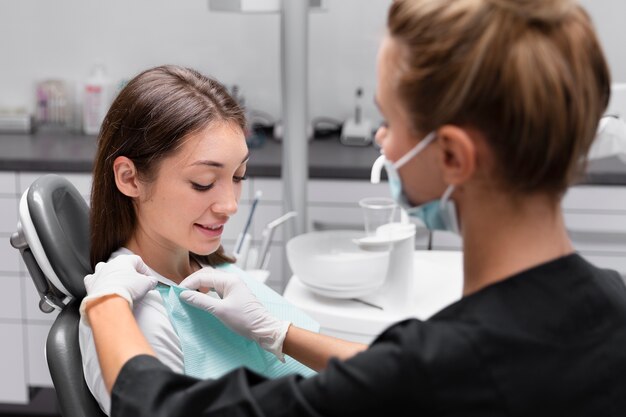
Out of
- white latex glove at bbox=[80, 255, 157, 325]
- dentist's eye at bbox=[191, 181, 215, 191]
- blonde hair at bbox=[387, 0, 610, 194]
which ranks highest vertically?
blonde hair at bbox=[387, 0, 610, 194]

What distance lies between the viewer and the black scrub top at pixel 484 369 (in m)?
0.96

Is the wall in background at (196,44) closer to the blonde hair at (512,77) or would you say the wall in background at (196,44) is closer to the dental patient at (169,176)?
the dental patient at (169,176)

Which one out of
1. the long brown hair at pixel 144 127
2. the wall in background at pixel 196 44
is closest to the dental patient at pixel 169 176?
the long brown hair at pixel 144 127

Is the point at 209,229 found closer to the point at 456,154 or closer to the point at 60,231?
the point at 60,231

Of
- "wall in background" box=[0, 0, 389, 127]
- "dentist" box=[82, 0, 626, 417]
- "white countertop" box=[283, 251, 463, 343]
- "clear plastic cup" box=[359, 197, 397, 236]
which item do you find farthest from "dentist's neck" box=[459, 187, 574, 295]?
"wall in background" box=[0, 0, 389, 127]

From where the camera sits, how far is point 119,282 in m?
1.31

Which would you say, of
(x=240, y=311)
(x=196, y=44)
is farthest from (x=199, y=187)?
(x=196, y=44)

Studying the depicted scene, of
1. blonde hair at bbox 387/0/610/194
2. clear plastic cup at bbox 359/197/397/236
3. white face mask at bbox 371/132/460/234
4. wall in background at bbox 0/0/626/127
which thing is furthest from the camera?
wall in background at bbox 0/0/626/127

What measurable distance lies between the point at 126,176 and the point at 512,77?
80 cm

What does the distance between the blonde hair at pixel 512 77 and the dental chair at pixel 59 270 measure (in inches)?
28.3

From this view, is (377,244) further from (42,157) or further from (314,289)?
(42,157)

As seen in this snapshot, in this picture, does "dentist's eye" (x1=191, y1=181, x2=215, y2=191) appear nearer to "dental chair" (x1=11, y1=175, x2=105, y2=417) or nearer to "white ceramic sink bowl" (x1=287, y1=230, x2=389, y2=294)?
"dental chair" (x1=11, y1=175, x2=105, y2=417)

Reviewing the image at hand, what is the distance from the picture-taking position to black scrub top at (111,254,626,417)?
0.96m

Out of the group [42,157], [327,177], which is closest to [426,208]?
[327,177]
